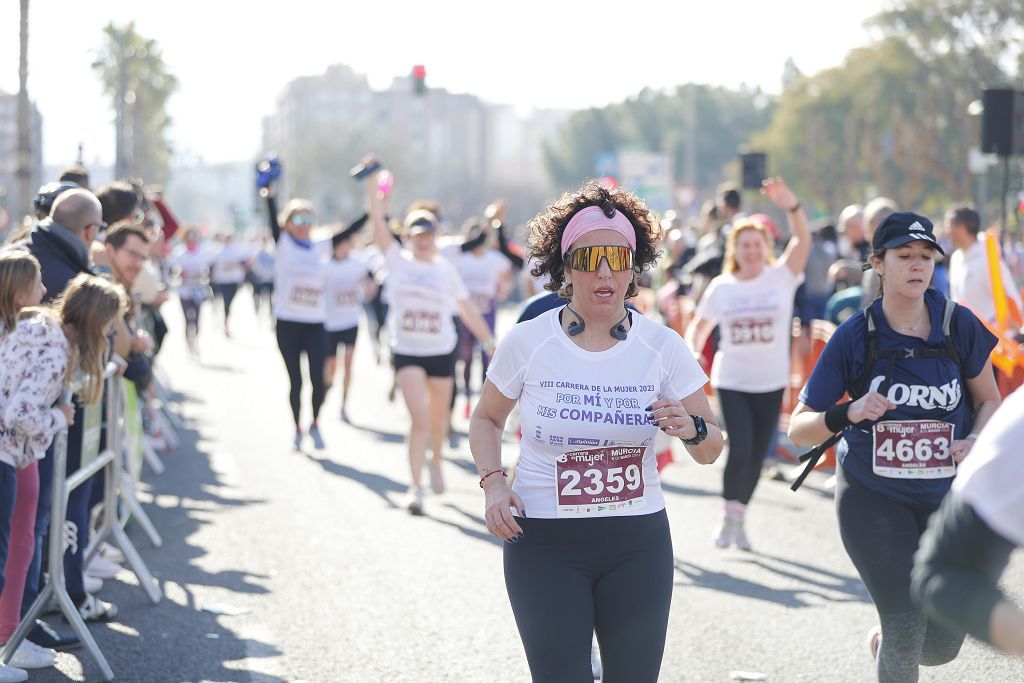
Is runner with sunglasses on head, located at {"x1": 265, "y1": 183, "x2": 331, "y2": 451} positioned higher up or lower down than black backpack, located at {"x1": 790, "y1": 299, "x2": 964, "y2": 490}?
lower down

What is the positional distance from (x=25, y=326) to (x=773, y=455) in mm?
7192

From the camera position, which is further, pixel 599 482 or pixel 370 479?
pixel 370 479

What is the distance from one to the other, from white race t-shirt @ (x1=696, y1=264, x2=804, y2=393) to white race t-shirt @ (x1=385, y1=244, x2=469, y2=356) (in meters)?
2.18

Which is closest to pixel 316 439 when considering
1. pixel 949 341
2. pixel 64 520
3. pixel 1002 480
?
pixel 64 520

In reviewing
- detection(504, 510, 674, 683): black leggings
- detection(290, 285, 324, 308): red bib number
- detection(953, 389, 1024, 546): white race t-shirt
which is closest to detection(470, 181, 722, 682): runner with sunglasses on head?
detection(504, 510, 674, 683): black leggings

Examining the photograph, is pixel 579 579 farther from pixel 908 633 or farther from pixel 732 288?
pixel 732 288

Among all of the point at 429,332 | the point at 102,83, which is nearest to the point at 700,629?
the point at 429,332

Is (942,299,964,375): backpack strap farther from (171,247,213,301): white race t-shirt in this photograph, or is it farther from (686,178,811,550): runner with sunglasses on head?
(171,247,213,301): white race t-shirt

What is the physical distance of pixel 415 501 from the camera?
9625 millimetres

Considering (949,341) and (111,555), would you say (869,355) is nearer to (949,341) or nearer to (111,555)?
(949,341)

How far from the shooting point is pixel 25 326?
5.73m

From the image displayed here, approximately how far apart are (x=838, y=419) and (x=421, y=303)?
5763 millimetres

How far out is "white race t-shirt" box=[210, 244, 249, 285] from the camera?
26.3 meters

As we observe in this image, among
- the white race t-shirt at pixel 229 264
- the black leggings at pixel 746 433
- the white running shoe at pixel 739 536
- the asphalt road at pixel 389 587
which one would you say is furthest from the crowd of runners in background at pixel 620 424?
the white race t-shirt at pixel 229 264
